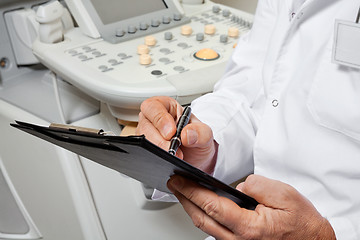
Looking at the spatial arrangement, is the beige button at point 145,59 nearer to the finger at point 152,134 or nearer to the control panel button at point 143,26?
the control panel button at point 143,26

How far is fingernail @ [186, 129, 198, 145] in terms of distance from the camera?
62 centimetres

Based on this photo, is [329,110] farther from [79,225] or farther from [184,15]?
[79,225]

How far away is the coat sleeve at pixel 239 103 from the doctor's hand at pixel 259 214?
20 cm

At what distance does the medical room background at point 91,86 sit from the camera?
3.17 ft

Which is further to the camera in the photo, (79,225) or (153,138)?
(79,225)

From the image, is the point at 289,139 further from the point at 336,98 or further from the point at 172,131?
the point at 172,131

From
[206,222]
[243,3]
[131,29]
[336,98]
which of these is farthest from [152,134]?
[243,3]

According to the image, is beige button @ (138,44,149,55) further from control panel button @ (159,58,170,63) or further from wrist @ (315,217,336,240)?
wrist @ (315,217,336,240)

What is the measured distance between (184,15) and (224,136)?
0.56 meters

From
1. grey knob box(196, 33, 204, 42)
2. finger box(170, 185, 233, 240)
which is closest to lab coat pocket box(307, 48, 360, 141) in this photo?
finger box(170, 185, 233, 240)

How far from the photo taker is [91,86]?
2.99ft

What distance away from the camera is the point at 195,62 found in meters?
1.00

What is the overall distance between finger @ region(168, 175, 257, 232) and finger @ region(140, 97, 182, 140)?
98mm

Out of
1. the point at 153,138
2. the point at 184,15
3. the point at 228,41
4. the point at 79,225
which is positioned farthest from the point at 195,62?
the point at 79,225
